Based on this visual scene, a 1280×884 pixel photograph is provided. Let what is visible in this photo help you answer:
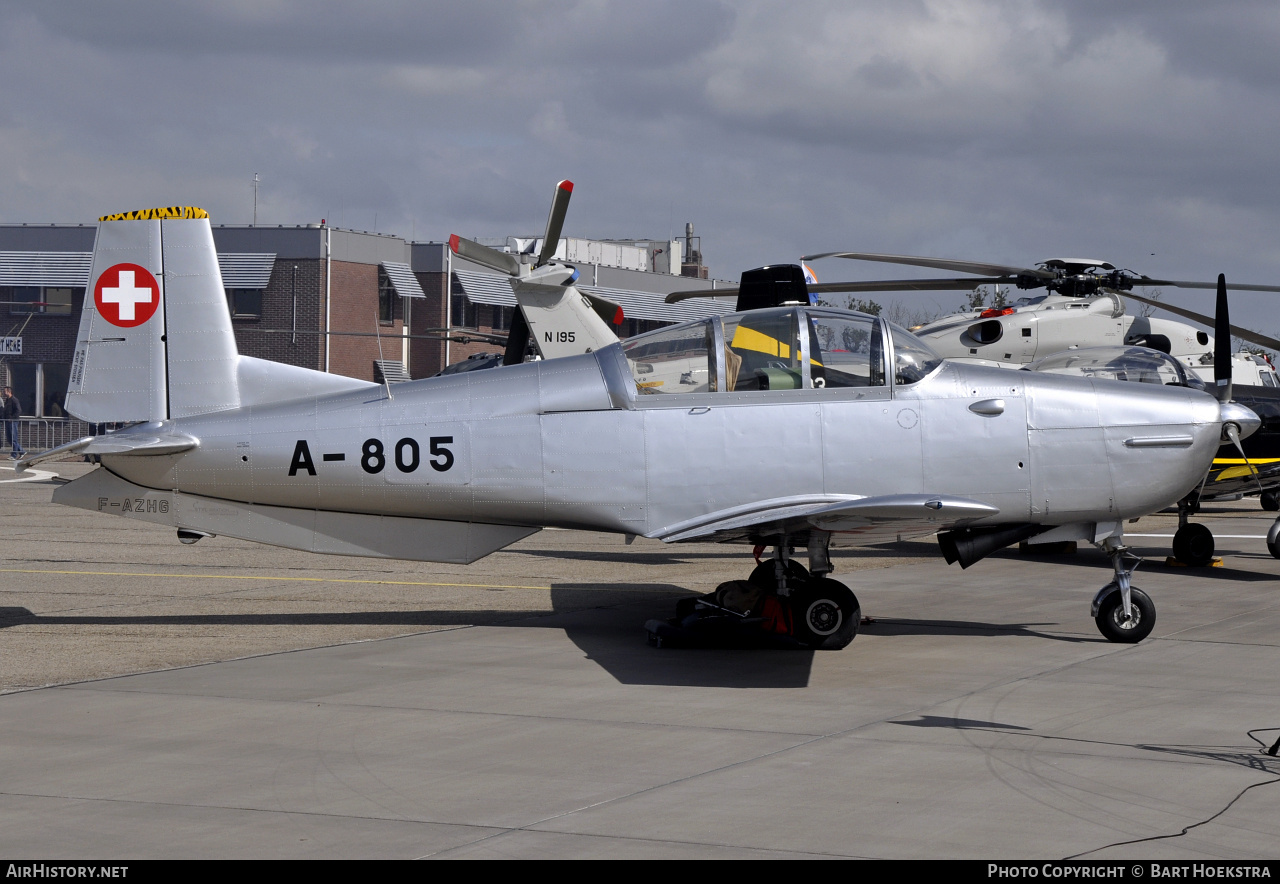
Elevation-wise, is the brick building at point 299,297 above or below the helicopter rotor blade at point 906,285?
above

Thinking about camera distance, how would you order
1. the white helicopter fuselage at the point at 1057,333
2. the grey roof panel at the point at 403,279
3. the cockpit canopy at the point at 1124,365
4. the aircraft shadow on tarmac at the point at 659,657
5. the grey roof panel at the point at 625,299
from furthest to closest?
the grey roof panel at the point at 625,299 < the grey roof panel at the point at 403,279 < the white helicopter fuselage at the point at 1057,333 < the cockpit canopy at the point at 1124,365 < the aircraft shadow on tarmac at the point at 659,657

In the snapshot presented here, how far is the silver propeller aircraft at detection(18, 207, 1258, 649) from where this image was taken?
8977 millimetres

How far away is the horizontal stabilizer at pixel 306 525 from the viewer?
9.48 meters

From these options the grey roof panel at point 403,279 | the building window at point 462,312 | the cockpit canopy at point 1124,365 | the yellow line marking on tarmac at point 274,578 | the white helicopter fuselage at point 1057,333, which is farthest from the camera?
the building window at point 462,312

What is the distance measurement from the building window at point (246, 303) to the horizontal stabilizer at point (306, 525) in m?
45.8

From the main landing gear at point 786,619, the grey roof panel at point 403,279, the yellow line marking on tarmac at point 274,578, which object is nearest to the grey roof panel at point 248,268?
the grey roof panel at point 403,279

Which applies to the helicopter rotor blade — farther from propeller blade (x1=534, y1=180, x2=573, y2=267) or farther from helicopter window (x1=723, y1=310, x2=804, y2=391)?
helicopter window (x1=723, y1=310, x2=804, y2=391)

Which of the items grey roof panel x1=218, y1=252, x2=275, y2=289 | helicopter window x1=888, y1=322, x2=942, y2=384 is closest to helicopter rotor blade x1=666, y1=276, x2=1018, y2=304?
helicopter window x1=888, y1=322, x2=942, y2=384

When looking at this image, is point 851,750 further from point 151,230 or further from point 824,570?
point 151,230

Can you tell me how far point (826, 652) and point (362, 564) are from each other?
740 centimetres

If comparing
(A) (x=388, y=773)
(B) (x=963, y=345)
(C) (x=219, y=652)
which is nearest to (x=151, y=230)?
(C) (x=219, y=652)

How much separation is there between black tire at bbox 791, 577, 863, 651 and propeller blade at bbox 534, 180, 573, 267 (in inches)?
399

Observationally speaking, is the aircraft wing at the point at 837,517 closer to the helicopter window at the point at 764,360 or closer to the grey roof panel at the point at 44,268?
the helicopter window at the point at 764,360

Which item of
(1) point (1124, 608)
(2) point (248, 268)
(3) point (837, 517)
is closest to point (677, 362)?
(3) point (837, 517)
